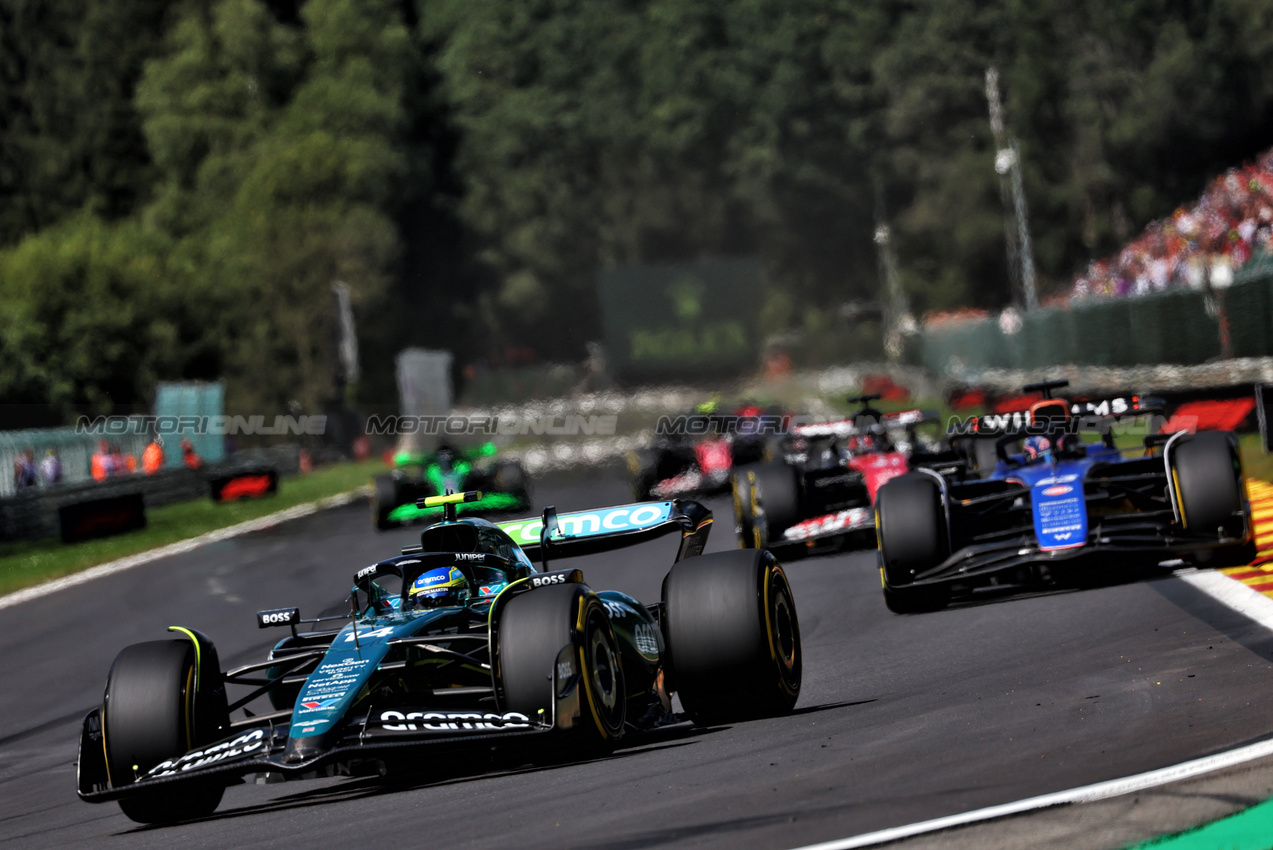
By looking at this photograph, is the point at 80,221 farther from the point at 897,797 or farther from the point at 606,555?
the point at 897,797

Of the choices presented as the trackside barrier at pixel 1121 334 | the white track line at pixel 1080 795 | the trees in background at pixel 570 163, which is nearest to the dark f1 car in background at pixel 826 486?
the trackside barrier at pixel 1121 334

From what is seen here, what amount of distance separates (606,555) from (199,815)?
36.6ft

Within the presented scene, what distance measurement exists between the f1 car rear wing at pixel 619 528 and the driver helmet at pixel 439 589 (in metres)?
0.83

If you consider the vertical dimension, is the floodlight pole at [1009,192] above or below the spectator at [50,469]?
above

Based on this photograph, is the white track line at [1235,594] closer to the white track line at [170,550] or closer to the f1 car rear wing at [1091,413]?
the f1 car rear wing at [1091,413]

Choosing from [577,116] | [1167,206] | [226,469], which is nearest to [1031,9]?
[1167,206]

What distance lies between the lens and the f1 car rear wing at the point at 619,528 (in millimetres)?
8570

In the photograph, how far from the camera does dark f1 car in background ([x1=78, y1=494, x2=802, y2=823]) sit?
20.8 feet

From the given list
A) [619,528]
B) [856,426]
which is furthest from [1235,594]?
[856,426]

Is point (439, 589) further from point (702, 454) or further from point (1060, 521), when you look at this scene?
point (702, 454)

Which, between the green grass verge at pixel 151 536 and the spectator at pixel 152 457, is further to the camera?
the spectator at pixel 152 457

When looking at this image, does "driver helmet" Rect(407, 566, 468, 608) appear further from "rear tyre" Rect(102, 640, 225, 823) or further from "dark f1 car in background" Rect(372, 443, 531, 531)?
"dark f1 car in background" Rect(372, 443, 531, 531)

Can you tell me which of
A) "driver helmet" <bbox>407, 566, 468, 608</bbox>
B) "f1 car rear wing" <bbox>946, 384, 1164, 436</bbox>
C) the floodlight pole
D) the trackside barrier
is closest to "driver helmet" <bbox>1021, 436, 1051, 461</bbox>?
"f1 car rear wing" <bbox>946, 384, 1164, 436</bbox>

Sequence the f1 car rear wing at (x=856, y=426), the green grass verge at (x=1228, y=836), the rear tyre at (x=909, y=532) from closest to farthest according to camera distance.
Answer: the green grass verge at (x=1228, y=836) < the rear tyre at (x=909, y=532) < the f1 car rear wing at (x=856, y=426)
